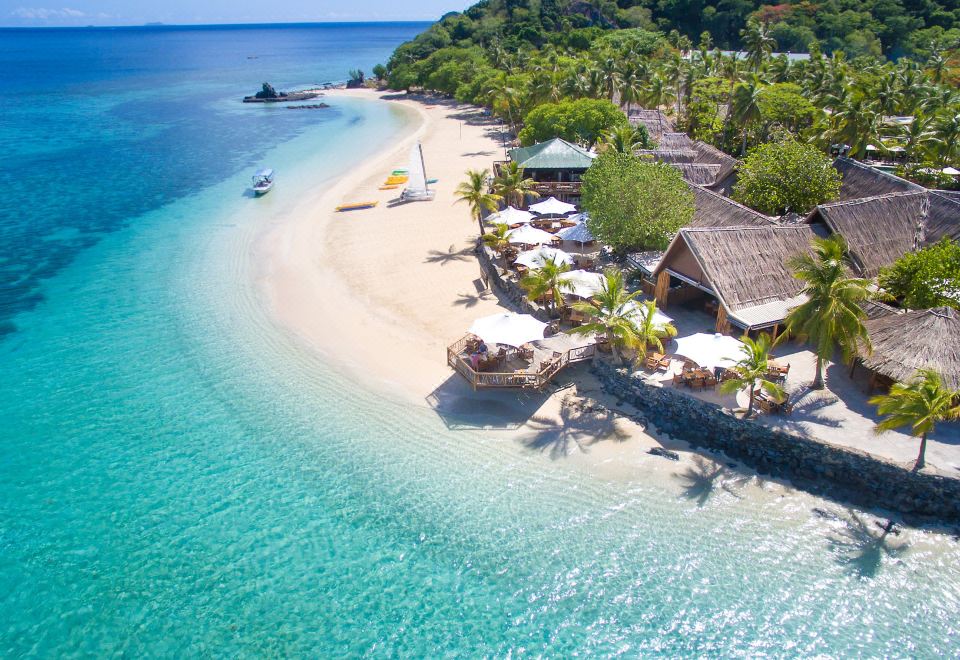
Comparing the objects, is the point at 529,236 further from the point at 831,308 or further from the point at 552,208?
the point at 831,308

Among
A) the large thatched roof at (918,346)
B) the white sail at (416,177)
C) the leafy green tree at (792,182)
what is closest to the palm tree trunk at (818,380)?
the large thatched roof at (918,346)

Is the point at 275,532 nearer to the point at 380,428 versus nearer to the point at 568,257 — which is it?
the point at 380,428

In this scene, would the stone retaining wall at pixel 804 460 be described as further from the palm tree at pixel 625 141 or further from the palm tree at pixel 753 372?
the palm tree at pixel 625 141

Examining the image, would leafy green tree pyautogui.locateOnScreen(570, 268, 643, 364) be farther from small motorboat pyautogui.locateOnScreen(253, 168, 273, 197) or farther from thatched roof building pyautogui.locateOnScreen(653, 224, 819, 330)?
small motorboat pyautogui.locateOnScreen(253, 168, 273, 197)

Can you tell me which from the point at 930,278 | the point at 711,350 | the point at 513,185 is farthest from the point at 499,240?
the point at 930,278

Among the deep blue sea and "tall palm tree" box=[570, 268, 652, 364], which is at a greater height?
"tall palm tree" box=[570, 268, 652, 364]

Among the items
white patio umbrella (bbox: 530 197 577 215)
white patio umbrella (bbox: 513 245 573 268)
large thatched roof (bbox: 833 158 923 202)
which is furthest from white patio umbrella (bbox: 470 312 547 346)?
large thatched roof (bbox: 833 158 923 202)
